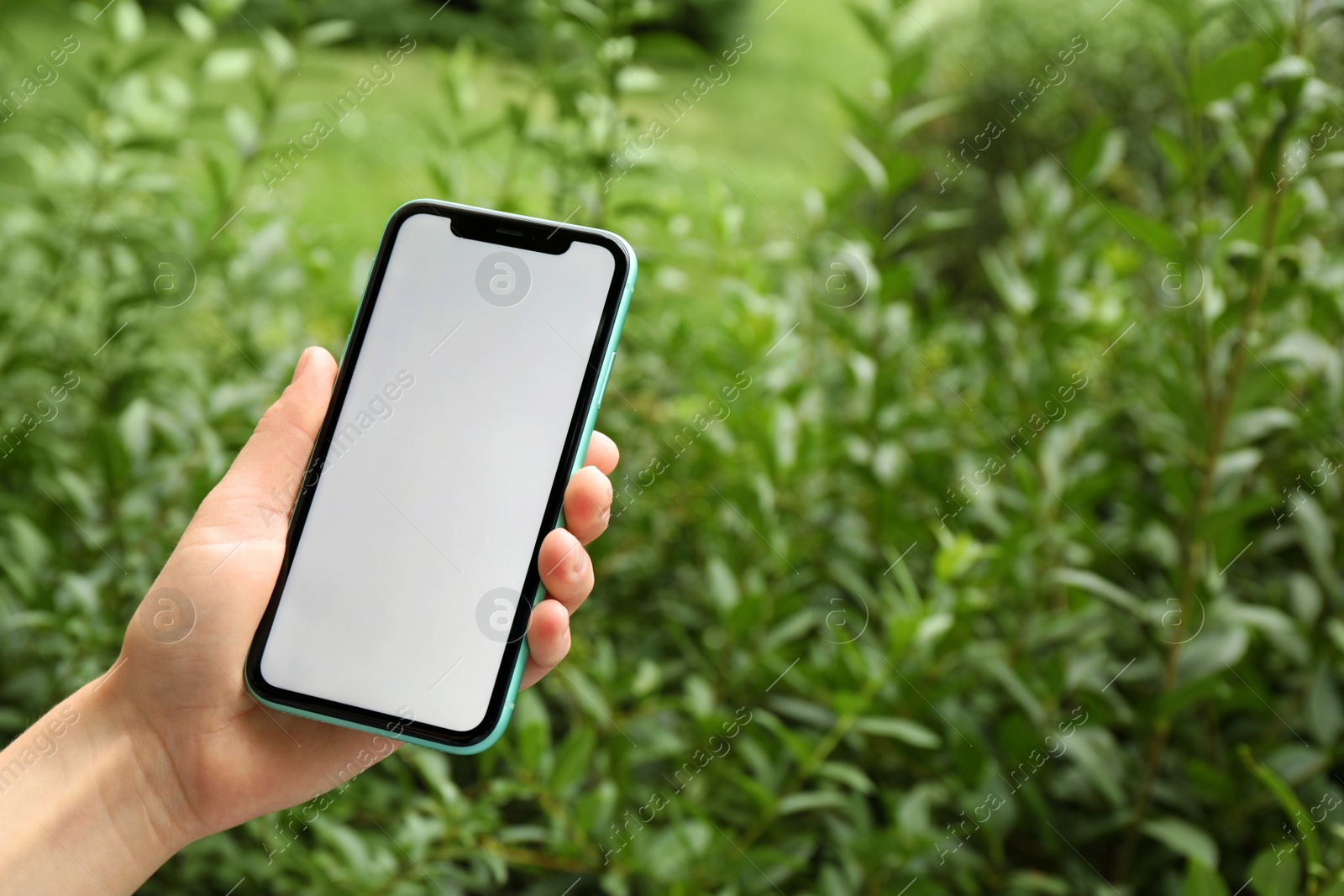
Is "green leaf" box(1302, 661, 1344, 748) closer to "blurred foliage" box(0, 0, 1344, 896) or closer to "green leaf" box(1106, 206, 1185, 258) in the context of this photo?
"blurred foliage" box(0, 0, 1344, 896)

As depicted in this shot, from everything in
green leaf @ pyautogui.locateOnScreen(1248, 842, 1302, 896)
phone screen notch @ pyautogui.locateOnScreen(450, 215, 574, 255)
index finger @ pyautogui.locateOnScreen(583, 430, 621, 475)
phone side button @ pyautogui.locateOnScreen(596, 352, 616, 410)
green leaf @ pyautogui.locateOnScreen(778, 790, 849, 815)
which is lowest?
green leaf @ pyautogui.locateOnScreen(778, 790, 849, 815)

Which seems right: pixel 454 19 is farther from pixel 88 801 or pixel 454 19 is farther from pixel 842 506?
pixel 88 801

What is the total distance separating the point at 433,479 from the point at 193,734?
391 mm

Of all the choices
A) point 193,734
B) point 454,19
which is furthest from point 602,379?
point 454,19

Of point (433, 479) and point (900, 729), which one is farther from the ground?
point (433, 479)

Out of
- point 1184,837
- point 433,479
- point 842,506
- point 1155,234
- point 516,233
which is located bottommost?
point 1184,837

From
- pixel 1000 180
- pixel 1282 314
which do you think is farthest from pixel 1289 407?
pixel 1000 180

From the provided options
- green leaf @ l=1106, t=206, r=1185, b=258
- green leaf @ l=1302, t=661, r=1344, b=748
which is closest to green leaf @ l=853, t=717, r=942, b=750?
green leaf @ l=1302, t=661, r=1344, b=748

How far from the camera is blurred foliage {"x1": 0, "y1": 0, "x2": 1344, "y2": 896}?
1395 mm

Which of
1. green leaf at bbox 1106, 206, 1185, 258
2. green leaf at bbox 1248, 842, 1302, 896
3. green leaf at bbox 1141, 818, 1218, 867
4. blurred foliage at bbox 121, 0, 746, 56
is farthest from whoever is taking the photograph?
blurred foliage at bbox 121, 0, 746, 56

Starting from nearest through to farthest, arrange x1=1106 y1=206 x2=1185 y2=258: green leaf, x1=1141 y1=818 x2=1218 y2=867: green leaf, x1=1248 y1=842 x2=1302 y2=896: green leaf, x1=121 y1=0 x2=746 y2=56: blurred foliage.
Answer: x1=1248 y1=842 x2=1302 y2=896: green leaf
x1=1141 y1=818 x2=1218 y2=867: green leaf
x1=1106 y1=206 x2=1185 y2=258: green leaf
x1=121 y1=0 x2=746 y2=56: blurred foliage

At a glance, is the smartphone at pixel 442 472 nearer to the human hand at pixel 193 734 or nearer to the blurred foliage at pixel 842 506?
the human hand at pixel 193 734

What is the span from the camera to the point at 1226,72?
1.35 meters

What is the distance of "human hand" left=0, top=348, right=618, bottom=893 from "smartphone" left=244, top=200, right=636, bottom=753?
4 centimetres
